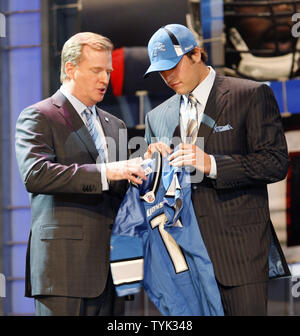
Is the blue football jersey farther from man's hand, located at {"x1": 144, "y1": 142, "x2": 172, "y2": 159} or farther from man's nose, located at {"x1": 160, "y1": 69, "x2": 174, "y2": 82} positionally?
man's nose, located at {"x1": 160, "y1": 69, "x2": 174, "y2": 82}

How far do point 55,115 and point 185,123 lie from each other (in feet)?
2.02

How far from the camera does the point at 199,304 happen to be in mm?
2506

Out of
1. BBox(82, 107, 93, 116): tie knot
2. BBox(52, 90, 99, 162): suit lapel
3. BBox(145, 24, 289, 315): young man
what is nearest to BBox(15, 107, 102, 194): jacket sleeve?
BBox(52, 90, 99, 162): suit lapel

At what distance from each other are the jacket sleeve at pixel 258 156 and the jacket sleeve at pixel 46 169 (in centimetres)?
57

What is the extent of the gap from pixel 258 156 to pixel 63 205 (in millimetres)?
912

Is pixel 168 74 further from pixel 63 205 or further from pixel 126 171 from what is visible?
pixel 63 205

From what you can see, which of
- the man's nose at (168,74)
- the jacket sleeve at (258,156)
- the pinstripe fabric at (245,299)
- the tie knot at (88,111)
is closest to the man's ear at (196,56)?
the man's nose at (168,74)

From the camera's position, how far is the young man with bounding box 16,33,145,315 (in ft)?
7.96


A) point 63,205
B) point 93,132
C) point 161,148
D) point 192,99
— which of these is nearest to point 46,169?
point 63,205

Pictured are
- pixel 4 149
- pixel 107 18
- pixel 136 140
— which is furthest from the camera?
pixel 4 149

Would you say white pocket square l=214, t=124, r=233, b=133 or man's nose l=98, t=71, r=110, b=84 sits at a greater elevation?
man's nose l=98, t=71, r=110, b=84

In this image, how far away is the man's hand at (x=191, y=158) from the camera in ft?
7.74

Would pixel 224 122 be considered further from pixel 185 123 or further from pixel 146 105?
pixel 146 105
